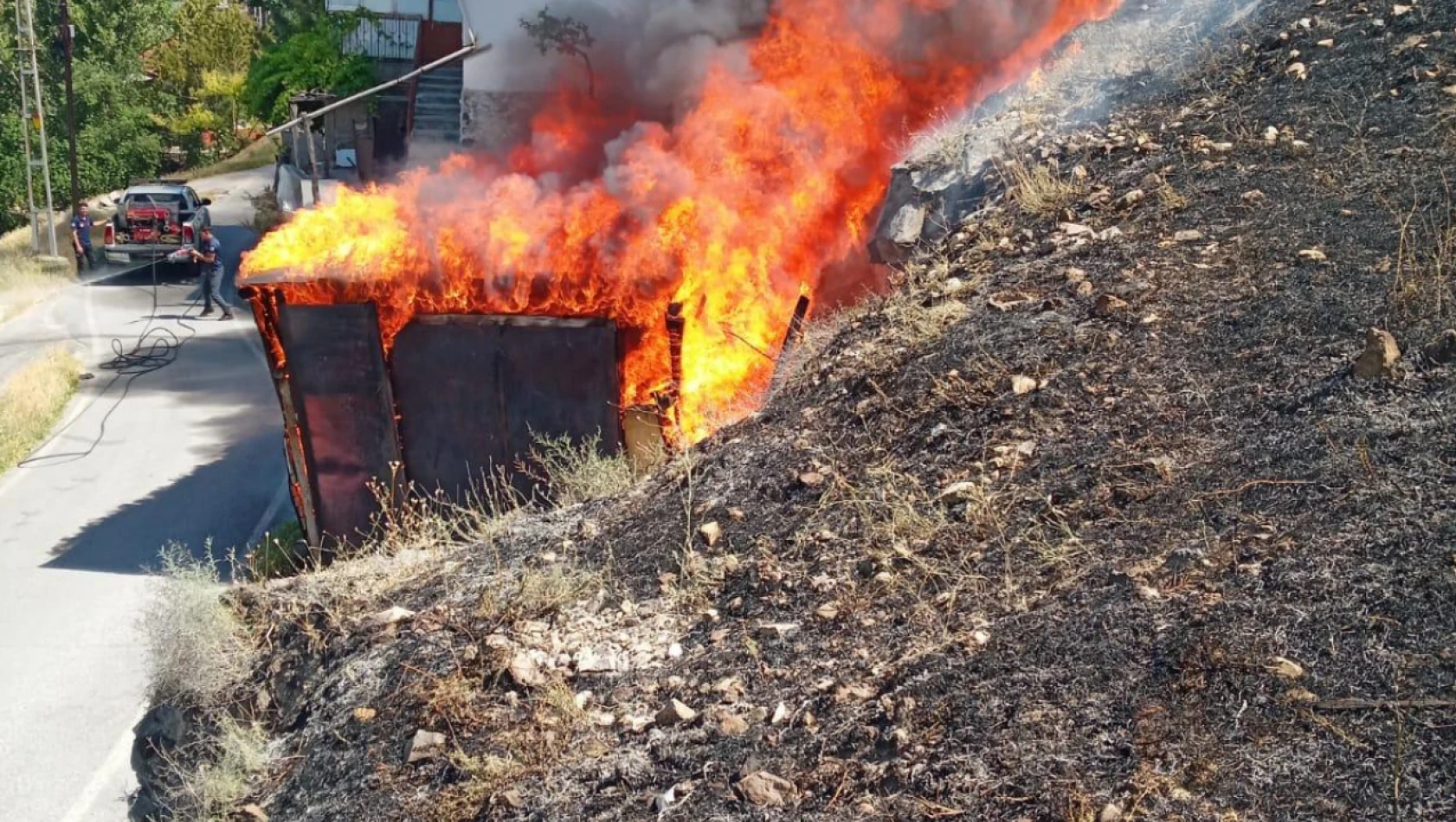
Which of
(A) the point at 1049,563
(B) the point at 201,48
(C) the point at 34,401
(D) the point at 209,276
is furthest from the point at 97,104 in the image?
(A) the point at 1049,563

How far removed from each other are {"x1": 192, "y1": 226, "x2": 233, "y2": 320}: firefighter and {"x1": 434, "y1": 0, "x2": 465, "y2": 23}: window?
8.25 m

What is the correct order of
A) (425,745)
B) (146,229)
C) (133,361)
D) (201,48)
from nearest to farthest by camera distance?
(425,745)
(133,361)
(146,229)
(201,48)

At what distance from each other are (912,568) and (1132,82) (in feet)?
19.5

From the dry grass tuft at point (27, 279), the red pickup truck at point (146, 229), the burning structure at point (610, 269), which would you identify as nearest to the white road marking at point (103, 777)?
the burning structure at point (610, 269)

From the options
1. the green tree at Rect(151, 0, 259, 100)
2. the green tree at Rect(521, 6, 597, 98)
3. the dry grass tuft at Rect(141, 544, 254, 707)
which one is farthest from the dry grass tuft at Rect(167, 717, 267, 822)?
the green tree at Rect(151, 0, 259, 100)

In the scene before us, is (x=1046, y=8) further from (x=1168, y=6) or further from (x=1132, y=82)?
(x=1132, y=82)

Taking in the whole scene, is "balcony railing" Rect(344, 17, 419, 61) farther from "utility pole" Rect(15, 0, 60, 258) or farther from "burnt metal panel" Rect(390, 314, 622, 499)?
"burnt metal panel" Rect(390, 314, 622, 499)

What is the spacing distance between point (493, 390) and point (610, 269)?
1283 millimetres

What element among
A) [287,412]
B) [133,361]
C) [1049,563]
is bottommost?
[133,361]

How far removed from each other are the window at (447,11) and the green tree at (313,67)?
1.66 meters

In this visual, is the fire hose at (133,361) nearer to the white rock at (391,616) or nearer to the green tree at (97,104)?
the white rock at (391,616)

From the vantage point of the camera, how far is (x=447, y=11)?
29.4 meters

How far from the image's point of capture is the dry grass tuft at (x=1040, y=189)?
7957mm

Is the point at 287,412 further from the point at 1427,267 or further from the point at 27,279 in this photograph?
the point at 27,279
